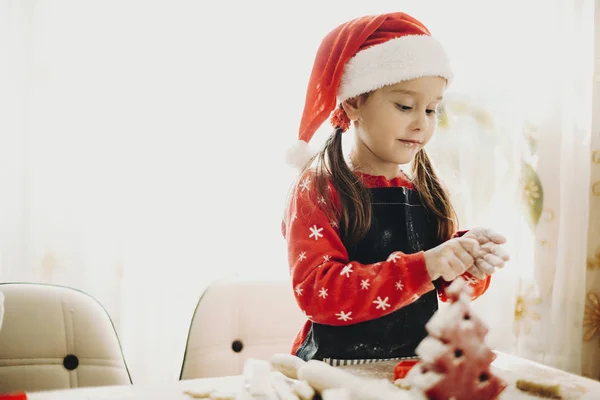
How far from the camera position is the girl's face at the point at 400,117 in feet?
3.17

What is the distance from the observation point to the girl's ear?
3.41 ft

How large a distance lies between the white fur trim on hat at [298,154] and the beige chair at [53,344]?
46 cm

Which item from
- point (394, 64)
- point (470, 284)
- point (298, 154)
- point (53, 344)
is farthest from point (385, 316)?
point (53, 344)

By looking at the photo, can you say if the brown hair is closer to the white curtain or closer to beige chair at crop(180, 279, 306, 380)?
beige chair at crop(180, 279, 306, 380)

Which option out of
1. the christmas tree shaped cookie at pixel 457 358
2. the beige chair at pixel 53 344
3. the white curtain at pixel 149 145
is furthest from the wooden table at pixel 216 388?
the white curtain at pixel 149 145

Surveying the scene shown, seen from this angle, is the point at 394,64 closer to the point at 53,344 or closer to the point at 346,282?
the point at 346,282

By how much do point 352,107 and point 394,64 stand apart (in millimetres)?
114

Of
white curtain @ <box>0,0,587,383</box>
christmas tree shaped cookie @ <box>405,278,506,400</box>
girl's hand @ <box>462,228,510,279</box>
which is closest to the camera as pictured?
christmas tree shaped cookie @ <box>405,278,506,400</box>

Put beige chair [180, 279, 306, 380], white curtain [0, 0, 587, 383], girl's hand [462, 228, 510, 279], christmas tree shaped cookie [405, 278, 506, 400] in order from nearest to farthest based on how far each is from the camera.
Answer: christmas tree shaped cookie [405, 278, 506, 400]
girl's hand [462, 228, 510, 279]
beige chair [180, 279, 306, 380]
white curtain [0, 0, 587, 383]

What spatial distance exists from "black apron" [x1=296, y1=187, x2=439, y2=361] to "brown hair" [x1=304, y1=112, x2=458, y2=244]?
25mm

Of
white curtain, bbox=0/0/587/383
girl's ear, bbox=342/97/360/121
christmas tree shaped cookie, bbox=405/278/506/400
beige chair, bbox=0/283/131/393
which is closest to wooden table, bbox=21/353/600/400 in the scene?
christmas tree shaped cookie, bbox=405/278/506/400

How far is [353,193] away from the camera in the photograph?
0.97 m

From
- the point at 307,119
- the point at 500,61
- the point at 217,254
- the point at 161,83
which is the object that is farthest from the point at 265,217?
the point at 500,61

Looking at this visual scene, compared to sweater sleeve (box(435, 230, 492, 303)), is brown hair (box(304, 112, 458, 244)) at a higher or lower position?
higher
